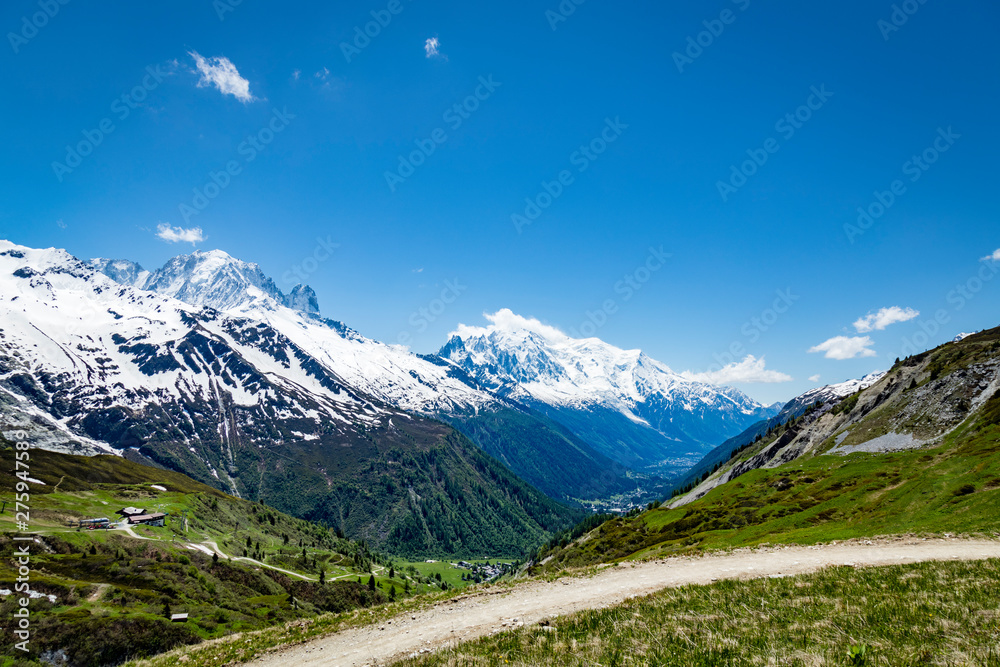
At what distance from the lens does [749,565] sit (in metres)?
27.7

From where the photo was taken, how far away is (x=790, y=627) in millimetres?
12992

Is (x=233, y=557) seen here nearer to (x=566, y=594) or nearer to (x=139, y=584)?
(x=139, y=584)

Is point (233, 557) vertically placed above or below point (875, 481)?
above

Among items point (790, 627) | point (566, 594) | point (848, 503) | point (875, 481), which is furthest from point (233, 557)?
point (790, 627)

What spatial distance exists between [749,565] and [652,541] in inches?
2674

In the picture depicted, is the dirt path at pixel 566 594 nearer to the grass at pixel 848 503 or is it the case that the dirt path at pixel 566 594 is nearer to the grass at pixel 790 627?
the grass at pixel 790 627

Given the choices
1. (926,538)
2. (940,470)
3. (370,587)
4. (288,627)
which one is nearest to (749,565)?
(926,538)

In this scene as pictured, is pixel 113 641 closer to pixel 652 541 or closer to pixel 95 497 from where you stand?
pixel 652 541

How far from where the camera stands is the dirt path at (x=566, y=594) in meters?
19.7

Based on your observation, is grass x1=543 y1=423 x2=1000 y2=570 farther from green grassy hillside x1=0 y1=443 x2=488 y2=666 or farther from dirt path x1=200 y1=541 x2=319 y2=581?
dirt path x1=200 y1=541 x2=319 y2=581

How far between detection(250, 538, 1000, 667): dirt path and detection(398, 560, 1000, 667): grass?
2.71m

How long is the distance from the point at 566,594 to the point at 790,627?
→ 45.6 ft

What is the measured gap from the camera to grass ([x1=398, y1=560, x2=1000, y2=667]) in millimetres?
10102

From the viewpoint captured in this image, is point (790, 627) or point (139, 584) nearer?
point (790, 627)
